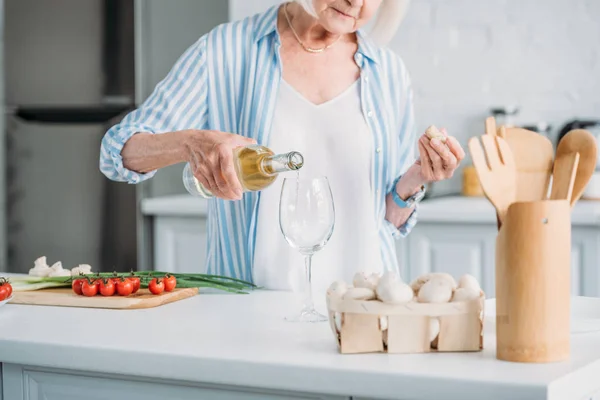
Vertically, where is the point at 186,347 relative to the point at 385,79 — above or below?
below

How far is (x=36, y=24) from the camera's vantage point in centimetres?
370

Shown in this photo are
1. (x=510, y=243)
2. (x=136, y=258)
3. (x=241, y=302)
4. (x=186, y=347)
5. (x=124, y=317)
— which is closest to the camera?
(x=510, y=243)

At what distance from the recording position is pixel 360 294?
4.02 ft

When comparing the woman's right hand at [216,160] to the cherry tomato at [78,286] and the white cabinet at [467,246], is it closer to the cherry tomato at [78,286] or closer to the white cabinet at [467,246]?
the cherry tomato at [78,286]

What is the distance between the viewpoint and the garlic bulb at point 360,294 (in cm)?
123

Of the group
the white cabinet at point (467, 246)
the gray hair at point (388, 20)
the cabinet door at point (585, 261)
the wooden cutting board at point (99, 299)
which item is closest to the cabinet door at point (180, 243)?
the white cabinet at point (467, 246)

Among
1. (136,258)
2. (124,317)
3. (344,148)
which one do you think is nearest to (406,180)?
(344,148)

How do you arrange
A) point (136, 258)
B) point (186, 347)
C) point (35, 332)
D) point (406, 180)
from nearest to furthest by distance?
point (186, 347) < point (35, 332) < point (406, 180) < point (136, 258)

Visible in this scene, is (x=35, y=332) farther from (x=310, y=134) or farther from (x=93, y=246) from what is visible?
(x=93, y=246)

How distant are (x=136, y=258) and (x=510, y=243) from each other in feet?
8.61

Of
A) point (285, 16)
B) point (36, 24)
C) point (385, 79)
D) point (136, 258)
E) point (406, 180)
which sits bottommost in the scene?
point (136, 258)

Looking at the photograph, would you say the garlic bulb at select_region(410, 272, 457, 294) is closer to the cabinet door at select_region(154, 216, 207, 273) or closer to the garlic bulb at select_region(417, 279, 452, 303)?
the garlic bulb at select_region(417, 279, 452, 303)

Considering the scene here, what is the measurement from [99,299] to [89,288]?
0.15ft

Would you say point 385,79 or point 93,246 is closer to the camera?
point 385,79
